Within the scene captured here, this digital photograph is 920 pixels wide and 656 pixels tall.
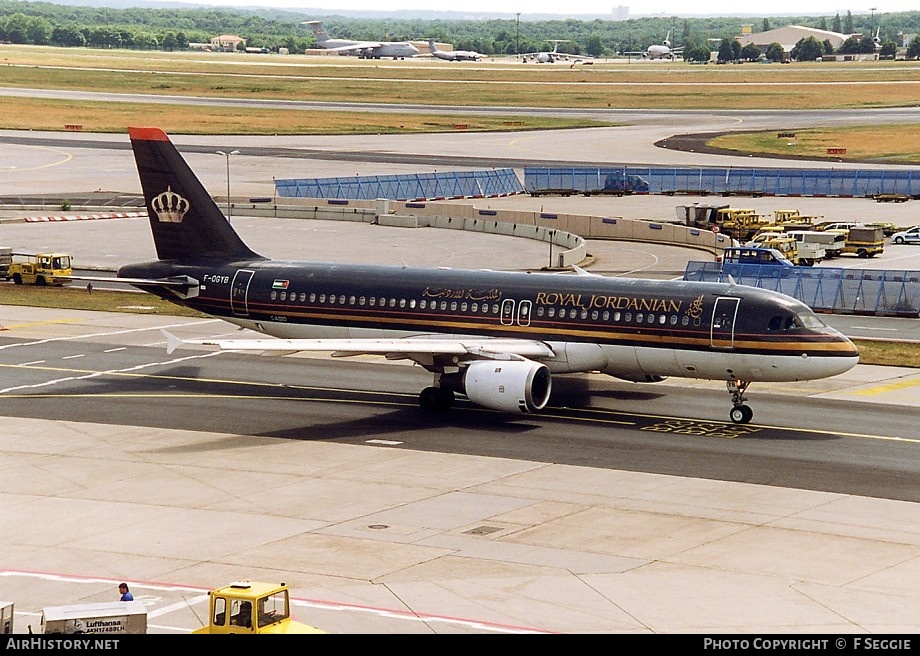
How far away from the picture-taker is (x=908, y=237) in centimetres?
10538

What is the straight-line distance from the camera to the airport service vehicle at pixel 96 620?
24.0 metres

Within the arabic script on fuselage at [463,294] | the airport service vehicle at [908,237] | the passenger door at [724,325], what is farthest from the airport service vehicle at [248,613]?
the airport service vehicle at [908,237]

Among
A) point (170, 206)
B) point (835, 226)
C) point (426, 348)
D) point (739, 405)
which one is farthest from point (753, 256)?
point (426, 348)

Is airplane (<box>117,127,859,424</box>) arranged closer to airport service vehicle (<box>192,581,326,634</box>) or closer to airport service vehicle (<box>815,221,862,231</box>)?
airport service vehicle (<box>192,581,326,634</box>)

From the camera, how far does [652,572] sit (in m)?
32.3

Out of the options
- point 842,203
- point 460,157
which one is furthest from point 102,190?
point 842,203

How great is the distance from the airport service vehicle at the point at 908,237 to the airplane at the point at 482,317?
5888cm

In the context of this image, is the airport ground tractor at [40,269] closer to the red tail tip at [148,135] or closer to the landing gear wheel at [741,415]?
the red tail tip at [148,135]

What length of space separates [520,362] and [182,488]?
46.8 ft

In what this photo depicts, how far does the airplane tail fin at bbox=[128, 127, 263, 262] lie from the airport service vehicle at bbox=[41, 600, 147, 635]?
114 ft

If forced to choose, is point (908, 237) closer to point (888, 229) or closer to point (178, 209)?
point (888, 229)

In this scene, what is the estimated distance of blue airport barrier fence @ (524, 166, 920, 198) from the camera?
441 feet
